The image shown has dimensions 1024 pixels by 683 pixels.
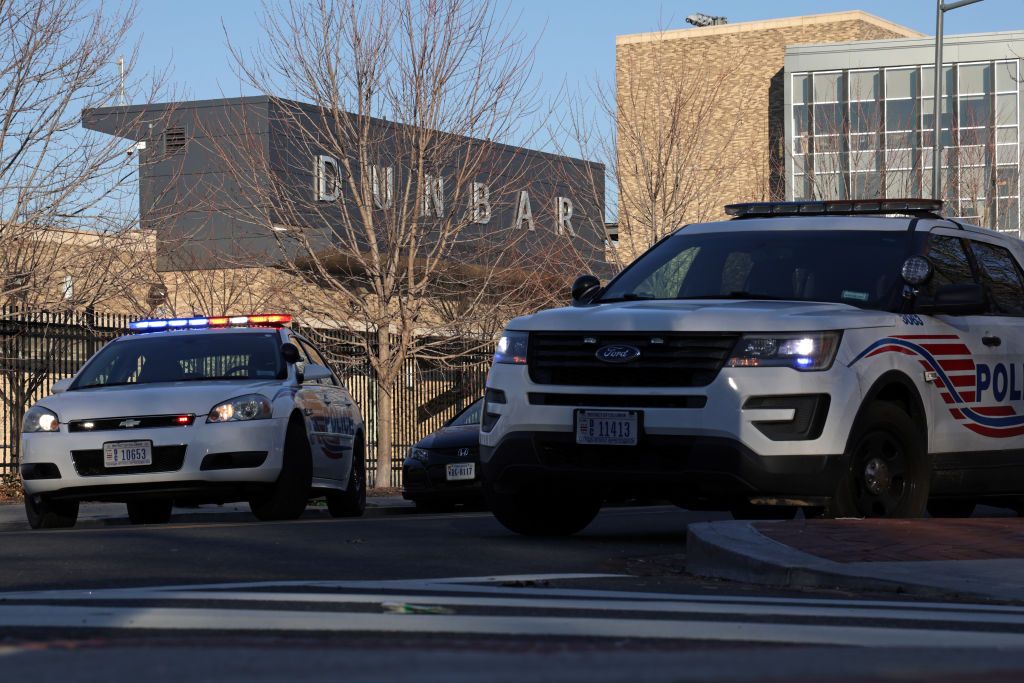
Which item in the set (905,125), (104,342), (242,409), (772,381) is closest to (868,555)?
(772,381)

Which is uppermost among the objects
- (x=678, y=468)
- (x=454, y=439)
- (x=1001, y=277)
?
(x=1001, y=277)

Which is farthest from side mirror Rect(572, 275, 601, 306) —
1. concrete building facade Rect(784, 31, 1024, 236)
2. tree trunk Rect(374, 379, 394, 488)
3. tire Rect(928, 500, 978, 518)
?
concrete building facade Rect(784, 31, 1024, 236)

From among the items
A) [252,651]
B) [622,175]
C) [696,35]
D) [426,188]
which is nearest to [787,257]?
[252,651]

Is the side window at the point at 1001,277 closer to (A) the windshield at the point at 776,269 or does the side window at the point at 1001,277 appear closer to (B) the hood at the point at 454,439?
(A) the windshield at the point at 776,269

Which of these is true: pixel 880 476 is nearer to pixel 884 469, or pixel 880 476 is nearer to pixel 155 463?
pixel 884 469

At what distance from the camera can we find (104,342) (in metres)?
22.1

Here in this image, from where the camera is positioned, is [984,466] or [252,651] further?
[984,466]

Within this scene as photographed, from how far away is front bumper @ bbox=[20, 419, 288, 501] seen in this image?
510 inches

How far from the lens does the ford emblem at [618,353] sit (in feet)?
31.6

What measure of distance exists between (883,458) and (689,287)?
1.63m

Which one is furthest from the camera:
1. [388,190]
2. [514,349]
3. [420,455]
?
[388,190]

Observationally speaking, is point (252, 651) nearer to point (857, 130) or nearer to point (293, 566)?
point (293, 566)

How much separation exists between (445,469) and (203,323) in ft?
12.7

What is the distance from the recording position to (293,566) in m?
8.55
